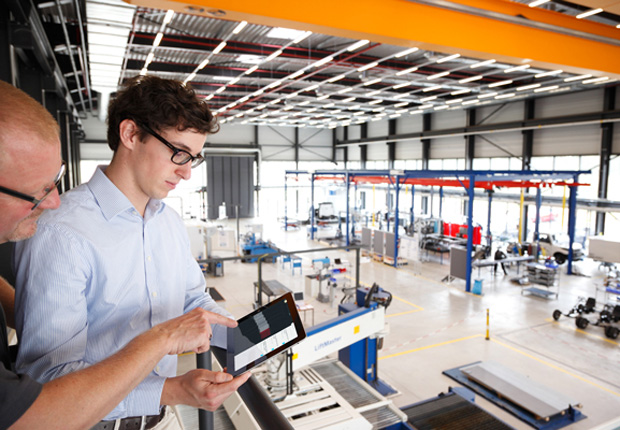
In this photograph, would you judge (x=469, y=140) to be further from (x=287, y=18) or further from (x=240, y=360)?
(x=240, y=360)

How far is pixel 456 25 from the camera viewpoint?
5242 millimetres

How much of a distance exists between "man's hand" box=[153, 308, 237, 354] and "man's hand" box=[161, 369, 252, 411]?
168mm

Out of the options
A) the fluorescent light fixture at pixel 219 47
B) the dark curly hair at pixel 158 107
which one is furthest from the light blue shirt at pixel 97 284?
the fluorescent light fixture at pixel 219 47

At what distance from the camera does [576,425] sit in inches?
287

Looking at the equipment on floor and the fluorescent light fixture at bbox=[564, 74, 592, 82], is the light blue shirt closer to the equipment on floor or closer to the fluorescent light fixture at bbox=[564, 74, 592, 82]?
the equipment on floor

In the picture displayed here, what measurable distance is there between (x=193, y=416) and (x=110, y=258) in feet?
10.6

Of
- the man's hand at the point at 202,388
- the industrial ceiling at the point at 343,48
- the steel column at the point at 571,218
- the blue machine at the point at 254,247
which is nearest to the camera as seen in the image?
the man's hand at the point at 202,388

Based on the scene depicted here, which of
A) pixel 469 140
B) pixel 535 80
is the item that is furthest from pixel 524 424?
pixel 469 140

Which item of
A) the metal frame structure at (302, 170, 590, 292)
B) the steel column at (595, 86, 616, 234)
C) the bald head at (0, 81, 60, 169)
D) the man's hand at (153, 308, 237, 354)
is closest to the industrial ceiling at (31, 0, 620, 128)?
the steel column at (595, 86, 616, 234)

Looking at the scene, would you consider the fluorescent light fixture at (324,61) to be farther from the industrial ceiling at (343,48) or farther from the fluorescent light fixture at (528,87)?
the fluorescent light fixture at (528,87)

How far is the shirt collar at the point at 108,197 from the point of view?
160 centimetres

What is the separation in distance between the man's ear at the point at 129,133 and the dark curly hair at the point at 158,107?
20mm

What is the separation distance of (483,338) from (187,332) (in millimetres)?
11078

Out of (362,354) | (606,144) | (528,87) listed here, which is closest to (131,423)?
(362,354)
